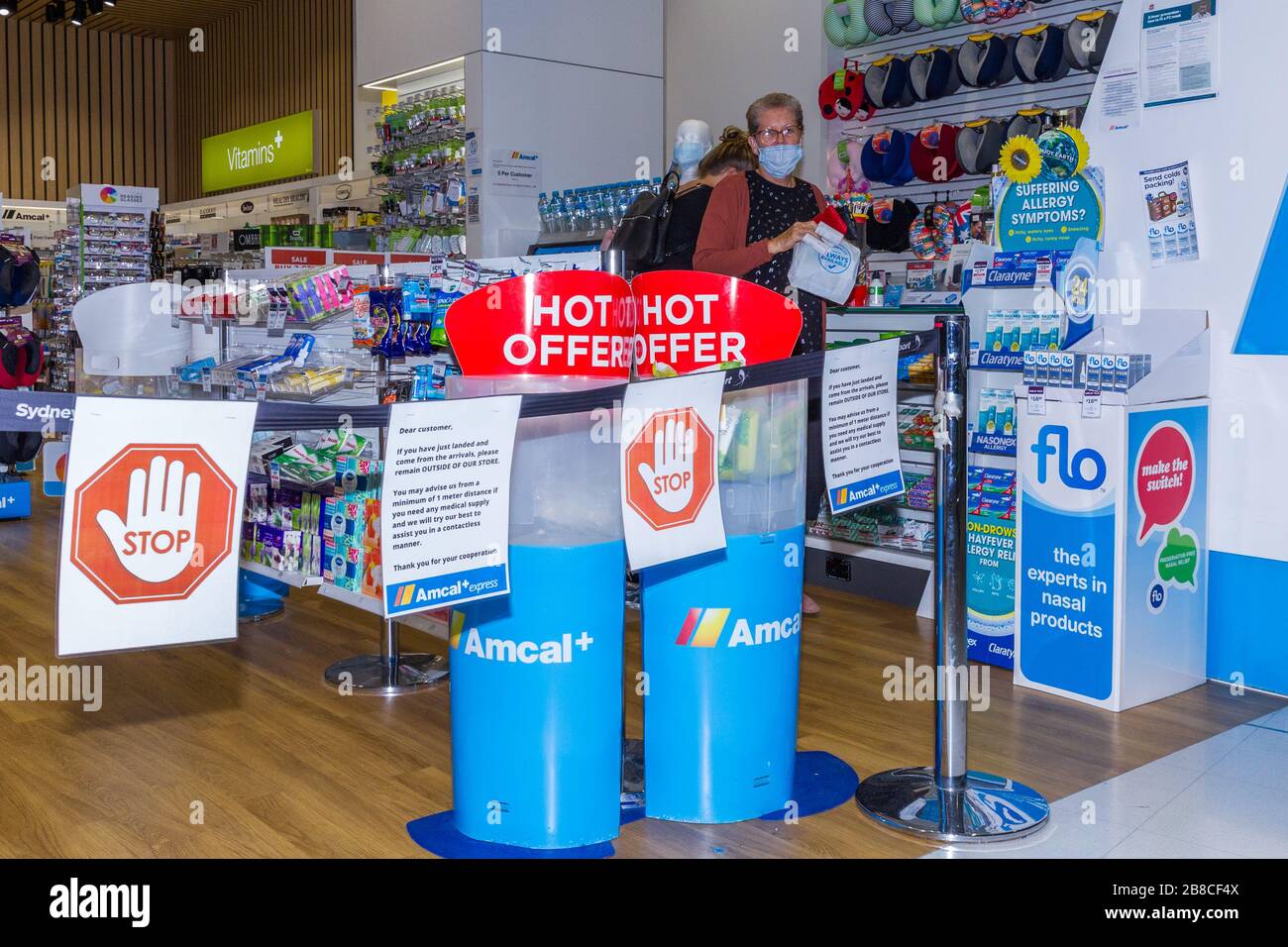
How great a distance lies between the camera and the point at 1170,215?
3.86m

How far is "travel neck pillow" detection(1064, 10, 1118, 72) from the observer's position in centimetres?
451

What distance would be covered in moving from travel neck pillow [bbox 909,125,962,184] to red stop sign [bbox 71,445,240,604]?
3.91 m

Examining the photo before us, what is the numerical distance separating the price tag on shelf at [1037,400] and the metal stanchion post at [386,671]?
193cm

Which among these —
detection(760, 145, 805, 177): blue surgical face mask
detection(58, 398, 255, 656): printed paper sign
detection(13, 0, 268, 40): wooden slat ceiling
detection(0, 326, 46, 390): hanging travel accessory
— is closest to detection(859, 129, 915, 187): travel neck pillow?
detection(760, 145, 805, 177): blue surgical face mask

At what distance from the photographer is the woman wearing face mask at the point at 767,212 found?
13.1 ft

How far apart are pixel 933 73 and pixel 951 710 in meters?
3.23

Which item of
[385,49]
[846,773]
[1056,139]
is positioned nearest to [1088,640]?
[846,773]

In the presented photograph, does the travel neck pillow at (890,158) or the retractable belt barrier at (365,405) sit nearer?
the retractable belt barrier at (365,405)

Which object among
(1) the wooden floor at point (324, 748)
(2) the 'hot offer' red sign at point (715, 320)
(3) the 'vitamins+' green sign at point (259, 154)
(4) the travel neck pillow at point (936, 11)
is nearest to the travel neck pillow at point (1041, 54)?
(4) the travel neck pillow at point (936, 11)

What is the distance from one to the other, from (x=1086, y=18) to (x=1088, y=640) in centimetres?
241

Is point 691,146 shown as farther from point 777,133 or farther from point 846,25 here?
point 777,133

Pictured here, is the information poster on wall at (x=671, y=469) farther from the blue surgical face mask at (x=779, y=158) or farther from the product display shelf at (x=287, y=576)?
the blue surgical face mask at (x=779, y=158)

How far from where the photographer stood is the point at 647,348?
2.67m
